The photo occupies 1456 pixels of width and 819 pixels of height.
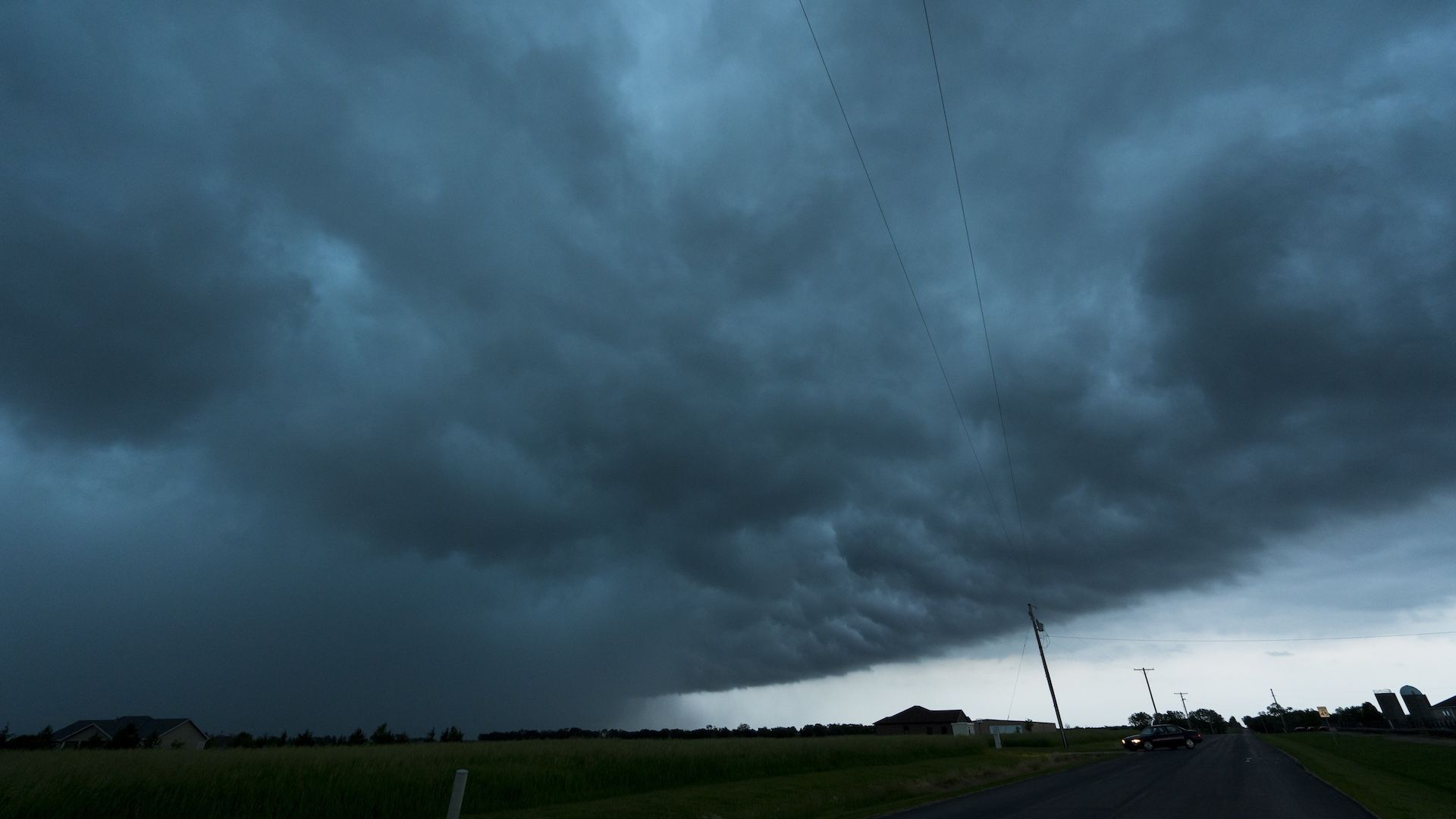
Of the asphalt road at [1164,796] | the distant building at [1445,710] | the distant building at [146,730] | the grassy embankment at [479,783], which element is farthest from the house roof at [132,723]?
the distant building at [1445,710]

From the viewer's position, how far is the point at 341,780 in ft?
71.8

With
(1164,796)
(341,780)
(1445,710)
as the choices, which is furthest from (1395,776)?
(1445,710)

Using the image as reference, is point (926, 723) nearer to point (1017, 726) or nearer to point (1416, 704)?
point (1017, 726)

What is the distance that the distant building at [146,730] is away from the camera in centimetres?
8244

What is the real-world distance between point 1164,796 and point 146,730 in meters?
118

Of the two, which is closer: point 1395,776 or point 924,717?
point 1395,776

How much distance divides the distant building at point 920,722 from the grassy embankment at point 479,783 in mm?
→ 99813

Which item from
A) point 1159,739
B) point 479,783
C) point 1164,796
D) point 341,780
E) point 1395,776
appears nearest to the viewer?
point 341,780

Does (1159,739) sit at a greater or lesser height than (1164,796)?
greater

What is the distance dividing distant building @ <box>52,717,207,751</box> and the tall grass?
258 feet

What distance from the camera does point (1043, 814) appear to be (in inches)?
774

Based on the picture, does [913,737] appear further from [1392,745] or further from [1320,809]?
[1320,809]

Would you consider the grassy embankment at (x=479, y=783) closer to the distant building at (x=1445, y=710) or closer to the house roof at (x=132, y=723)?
the house roof at (x=132, y=723)

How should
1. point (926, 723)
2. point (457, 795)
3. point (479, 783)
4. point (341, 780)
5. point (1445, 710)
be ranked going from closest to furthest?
point (457, 795)
point (341, 780)
point (479, 783)
point (1445, 710)
point (926, 723)
